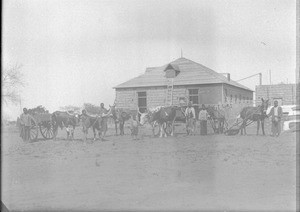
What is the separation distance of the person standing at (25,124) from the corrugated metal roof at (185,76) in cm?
236

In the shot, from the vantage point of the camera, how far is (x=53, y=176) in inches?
234

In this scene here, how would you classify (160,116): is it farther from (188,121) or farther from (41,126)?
(41,126)

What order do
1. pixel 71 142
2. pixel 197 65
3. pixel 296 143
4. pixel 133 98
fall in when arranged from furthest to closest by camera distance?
1. pixel 71 142
2. pixel 133 98
3. pixel 197 65
4. pixel 296 143

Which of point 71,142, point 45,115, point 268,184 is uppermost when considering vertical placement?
point 45,115

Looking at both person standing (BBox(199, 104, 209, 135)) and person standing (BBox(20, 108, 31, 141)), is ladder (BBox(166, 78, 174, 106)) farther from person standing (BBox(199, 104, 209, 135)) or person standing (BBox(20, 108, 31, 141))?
person standing (BBox(20, 108, 31, 141))

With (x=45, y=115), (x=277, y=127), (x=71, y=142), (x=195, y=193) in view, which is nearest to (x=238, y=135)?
(x=277, y=127)

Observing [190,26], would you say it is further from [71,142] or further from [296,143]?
[71,142]

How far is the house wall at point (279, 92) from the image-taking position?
15.0 feet

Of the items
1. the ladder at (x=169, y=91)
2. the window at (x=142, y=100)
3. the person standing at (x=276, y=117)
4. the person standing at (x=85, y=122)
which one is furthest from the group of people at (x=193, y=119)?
the person standing at (x=85, y=122)

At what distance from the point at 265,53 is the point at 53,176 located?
4038mm

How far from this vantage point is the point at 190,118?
219 inches

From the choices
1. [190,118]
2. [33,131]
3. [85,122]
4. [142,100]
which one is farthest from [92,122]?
[190,118]

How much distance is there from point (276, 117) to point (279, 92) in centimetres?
37

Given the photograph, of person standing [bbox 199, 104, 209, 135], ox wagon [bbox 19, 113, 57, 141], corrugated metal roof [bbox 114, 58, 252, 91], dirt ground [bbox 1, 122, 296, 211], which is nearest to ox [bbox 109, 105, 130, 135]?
dirt ground [bbox 1, 122, 296, 211]
